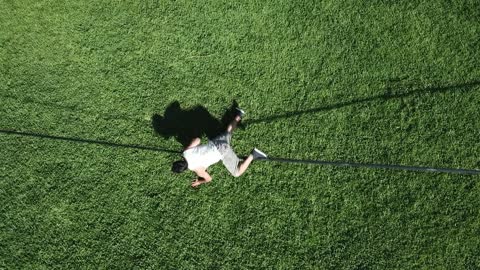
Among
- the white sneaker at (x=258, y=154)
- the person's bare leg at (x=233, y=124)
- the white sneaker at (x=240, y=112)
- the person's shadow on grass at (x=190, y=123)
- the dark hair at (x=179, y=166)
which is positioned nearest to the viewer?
the dark hair at (x=179, y=166)

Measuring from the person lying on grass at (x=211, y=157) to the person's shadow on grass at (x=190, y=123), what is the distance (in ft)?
1.00

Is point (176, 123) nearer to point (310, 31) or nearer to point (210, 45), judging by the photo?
point (210, 45)

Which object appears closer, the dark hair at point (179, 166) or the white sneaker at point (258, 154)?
the dark hair at point (179, 166)

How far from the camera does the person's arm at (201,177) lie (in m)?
5.41

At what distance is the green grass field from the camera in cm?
538

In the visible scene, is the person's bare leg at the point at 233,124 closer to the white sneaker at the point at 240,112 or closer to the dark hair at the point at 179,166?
the white sneaker at the point at 240,112

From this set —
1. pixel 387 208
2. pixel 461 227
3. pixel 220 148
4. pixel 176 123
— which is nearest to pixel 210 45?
pixel 176 123

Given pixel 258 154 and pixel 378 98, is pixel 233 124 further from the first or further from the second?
→ pixel 378 98

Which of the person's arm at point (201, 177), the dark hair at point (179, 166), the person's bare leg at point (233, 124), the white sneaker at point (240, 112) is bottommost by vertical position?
the dark hair at point (179, 166)

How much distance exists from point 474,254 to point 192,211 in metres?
3.50

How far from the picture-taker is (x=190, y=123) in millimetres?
6023

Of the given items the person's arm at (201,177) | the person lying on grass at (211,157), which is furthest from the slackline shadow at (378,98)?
the person's arm at (201,177)

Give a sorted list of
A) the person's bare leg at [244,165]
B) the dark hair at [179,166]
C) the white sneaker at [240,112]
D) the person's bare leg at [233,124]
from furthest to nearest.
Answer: the white sneaker at [240,112] < the person's bare leg at [233,124] < the person's bare leg at [244,165] < the dark hair at [179,166]

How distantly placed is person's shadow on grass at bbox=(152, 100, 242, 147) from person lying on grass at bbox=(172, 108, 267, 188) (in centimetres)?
31
